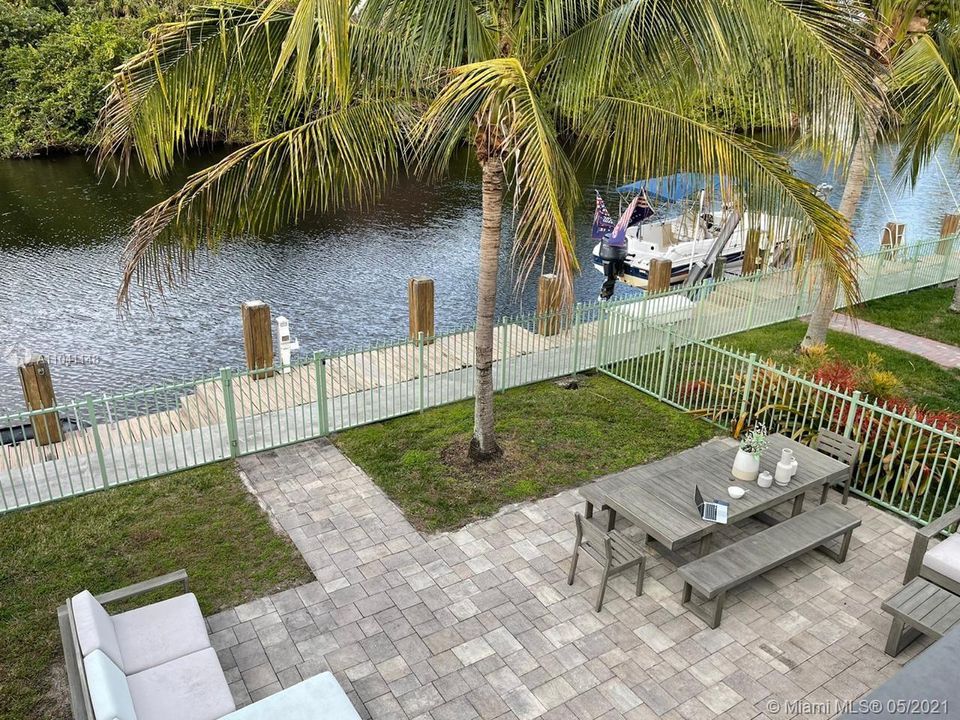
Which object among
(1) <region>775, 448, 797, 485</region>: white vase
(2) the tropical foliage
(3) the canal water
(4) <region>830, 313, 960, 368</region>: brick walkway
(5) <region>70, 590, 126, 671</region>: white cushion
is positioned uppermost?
(2) the tropical foliage

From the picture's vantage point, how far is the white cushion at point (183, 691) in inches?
190

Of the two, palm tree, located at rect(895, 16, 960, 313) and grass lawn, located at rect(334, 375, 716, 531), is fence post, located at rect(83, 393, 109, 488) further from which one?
palm tree, located at rect(895, 16, 960, 313)

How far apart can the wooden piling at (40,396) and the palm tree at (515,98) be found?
11.4ft

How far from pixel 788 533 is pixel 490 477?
11.0ft

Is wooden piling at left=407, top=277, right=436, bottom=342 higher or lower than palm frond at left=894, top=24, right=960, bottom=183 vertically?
lower

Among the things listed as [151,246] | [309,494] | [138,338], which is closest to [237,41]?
[151,246]

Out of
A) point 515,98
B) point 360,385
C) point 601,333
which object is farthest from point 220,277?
point 515,98

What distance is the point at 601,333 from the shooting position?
11906 millimetres

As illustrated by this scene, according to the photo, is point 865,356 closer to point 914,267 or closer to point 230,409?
point 914,267

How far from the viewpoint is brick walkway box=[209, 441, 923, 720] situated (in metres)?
5.82

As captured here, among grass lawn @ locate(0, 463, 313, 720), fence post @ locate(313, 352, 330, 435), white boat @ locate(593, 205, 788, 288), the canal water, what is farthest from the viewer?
white boat @ locate(593, 205, 788, 288)

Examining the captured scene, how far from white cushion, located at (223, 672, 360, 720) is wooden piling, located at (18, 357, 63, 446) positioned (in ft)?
20.1

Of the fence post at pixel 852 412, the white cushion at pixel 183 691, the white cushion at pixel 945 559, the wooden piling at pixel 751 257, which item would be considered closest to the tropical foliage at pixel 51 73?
the wooden piling at pixel 751 257

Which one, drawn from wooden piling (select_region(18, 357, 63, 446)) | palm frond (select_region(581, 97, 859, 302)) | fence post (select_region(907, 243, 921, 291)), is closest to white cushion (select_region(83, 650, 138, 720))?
wooden piling (select_region(18, 357, 63, 446))
